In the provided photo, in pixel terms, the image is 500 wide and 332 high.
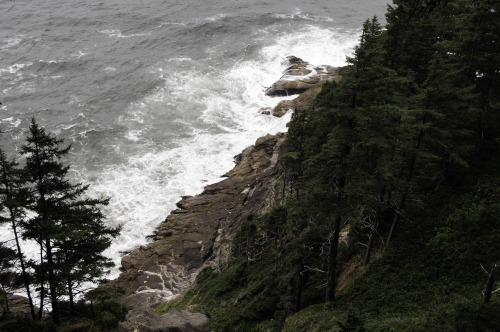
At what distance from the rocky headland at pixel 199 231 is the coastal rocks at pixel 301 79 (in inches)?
553

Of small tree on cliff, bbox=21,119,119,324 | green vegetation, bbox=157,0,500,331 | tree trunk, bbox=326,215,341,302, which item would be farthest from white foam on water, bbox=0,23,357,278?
tree trunk, bbox=326,215,341,302

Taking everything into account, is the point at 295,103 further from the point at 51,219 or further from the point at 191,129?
the point at 51,219

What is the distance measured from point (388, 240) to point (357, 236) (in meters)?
3.29

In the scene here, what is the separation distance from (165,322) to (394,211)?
14.1 m

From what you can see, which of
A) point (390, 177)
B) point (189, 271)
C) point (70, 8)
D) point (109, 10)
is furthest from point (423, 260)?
point (70, 8)

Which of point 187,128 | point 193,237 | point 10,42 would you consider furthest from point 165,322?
point 10,42

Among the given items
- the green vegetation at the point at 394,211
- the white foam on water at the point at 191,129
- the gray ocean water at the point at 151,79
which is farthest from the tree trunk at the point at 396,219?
the gray ocean water at the point at 151,79

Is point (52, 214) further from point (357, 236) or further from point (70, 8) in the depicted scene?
point (70, 8)

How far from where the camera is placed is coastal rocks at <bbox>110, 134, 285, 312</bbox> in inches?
1368

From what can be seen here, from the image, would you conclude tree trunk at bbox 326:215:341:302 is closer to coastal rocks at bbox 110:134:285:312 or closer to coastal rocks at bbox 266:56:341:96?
coastal rocks at bbox 110:134:285:312

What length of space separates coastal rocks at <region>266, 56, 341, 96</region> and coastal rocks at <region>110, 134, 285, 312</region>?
737 inches

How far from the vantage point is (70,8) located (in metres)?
104

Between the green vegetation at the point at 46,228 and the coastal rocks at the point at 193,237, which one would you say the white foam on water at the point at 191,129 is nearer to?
the coastal rocks at the point at 193,237

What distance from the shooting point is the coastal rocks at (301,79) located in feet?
202
